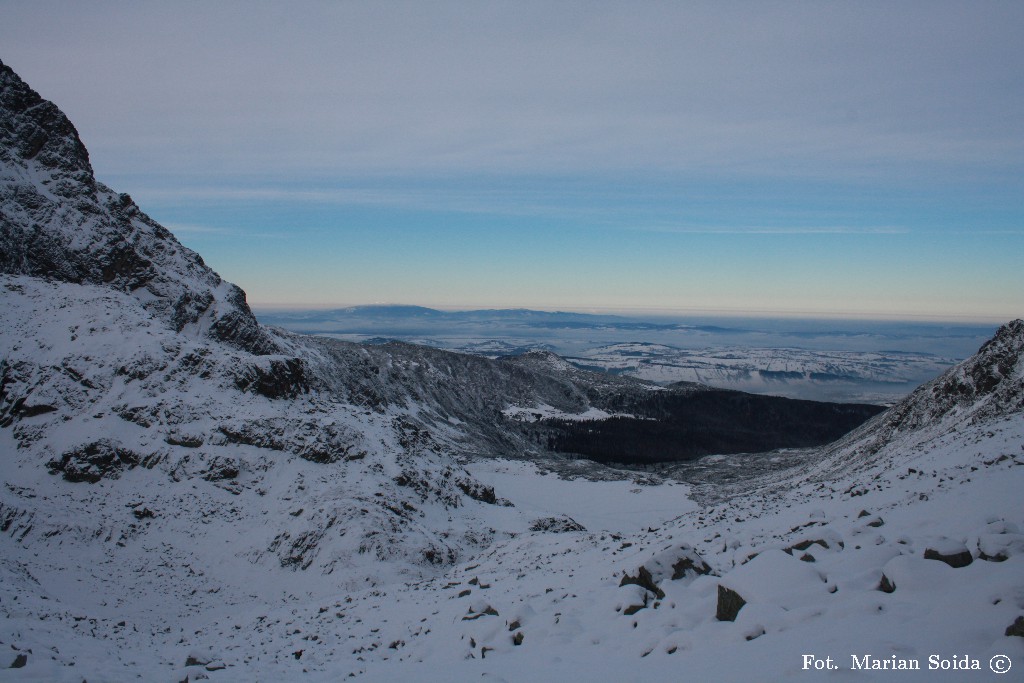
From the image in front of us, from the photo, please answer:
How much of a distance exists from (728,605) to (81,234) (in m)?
72.8

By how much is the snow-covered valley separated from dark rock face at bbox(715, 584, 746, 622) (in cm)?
5

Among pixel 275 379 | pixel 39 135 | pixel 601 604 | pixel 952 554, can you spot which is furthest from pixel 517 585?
pixel 39 135

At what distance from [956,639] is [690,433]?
446 feet

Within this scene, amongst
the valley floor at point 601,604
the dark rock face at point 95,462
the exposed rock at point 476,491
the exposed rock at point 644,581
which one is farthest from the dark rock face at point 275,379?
the exposed rock at point 644,581

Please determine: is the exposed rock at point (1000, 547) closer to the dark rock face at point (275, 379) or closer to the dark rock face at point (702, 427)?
the dark rock face at point (275, 379)

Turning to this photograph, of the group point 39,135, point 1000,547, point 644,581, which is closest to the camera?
point 1000,547

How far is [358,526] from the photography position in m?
34.5

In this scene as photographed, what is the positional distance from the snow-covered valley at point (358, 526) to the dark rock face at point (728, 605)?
0.16ft

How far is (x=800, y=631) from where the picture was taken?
8.97 m

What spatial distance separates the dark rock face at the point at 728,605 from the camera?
10406mm

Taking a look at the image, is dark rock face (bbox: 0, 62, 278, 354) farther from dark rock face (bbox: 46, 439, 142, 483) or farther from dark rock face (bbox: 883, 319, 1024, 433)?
dark rock face (bbox: 883, 319, 1024, 433)

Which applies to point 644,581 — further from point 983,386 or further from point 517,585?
point 983,386

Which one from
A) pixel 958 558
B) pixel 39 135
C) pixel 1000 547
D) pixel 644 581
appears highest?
pixel 39 135

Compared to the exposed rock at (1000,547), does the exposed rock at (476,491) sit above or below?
below
